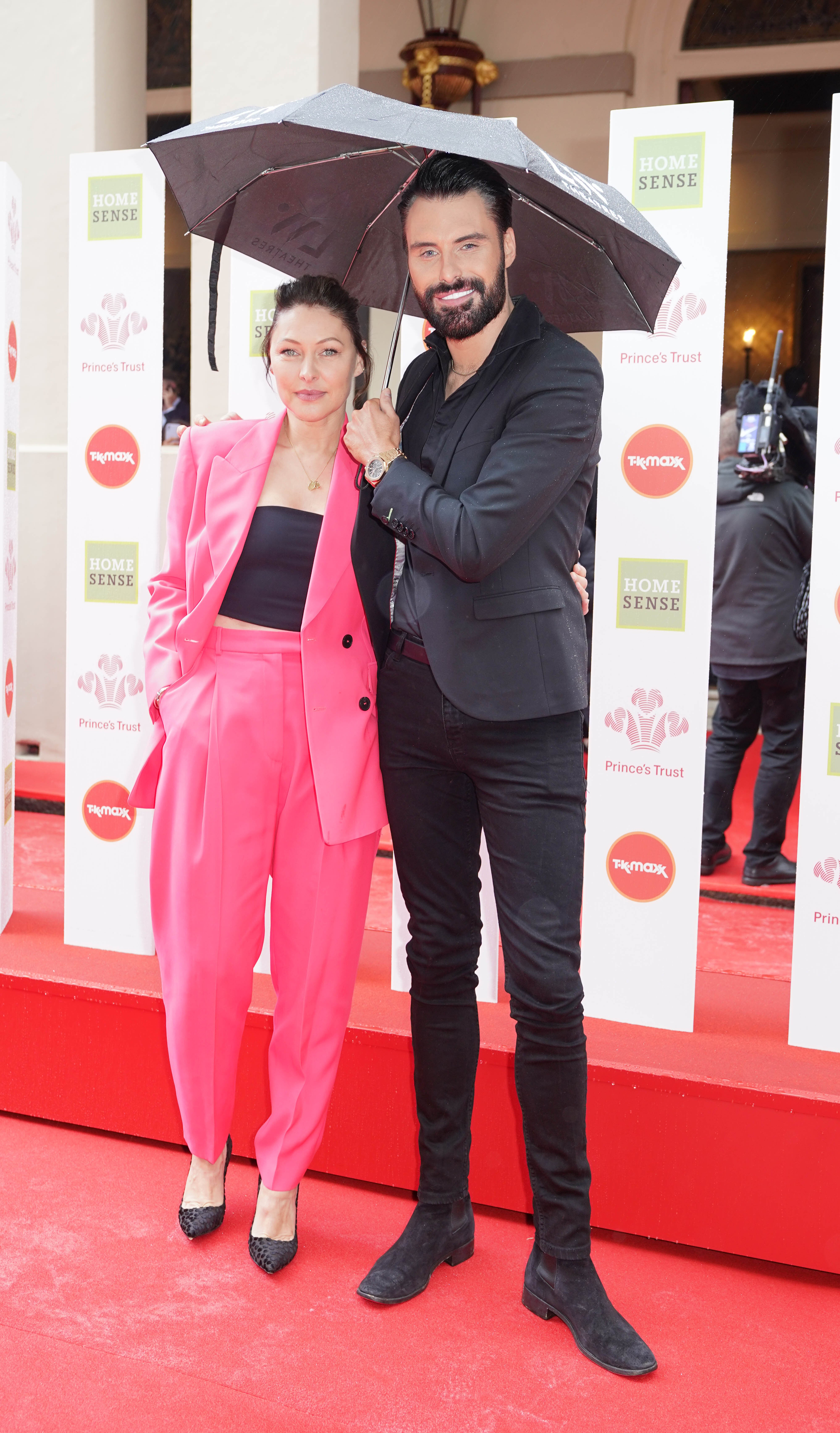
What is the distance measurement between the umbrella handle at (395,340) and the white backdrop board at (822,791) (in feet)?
3.00

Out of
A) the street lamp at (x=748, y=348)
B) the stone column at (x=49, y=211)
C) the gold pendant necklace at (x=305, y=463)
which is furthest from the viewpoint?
the street lamp at (x=748, y=348)

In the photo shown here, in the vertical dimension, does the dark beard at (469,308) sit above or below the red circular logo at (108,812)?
above

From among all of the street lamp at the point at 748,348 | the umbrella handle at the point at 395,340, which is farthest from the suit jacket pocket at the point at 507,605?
the street lamp at the point at 748,348

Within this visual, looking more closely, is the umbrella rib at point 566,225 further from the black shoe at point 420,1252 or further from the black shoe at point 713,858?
the black shoe at point 713,858

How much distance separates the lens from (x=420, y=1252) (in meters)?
1.99

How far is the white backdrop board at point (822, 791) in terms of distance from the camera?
92.8 inches

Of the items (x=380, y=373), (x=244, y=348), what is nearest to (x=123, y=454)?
(x=244, y=348)

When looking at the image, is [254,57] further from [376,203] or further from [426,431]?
[426,431]

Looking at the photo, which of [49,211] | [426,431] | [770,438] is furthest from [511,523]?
[49,211]

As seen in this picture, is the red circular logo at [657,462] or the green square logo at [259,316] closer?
the red circular logo at [657,462]

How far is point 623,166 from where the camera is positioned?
7.82 feet

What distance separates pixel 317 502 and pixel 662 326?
870 mm

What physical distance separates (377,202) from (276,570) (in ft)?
2.12

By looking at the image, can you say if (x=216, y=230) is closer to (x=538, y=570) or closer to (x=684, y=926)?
(x=538, y=570)
